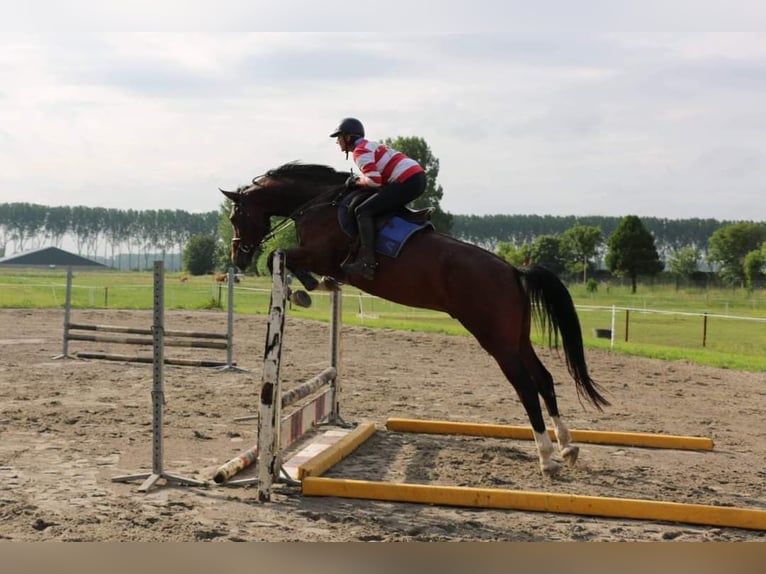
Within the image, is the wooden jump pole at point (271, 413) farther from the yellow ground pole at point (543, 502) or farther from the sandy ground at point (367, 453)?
the yellow ground pole at point (543, 502)

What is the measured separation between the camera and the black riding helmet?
5500 mm

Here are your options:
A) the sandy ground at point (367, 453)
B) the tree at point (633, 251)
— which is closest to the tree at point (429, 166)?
the tree at point (633, 251)

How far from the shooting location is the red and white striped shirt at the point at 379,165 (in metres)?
5.39

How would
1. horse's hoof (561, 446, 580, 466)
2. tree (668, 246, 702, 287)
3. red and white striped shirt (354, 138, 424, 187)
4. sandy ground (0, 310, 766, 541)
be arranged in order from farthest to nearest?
tree (668, 246, 702, 287) < horse's hoof (561, 446, 580, 466) < red and white striped shirt (354, 138, 424, 187) < sandy ground (0, 310, 766, 541)

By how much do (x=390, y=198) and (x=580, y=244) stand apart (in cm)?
6268

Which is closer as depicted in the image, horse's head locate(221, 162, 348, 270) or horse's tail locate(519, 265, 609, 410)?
horse's tail locate(519, 265, 609, 410)

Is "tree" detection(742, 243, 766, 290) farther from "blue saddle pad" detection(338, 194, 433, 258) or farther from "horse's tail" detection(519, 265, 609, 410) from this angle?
"blue saddle pad" detection(338, 194, 433, 258)

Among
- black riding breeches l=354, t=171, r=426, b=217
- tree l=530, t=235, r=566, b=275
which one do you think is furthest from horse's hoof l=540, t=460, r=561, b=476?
tree l=530, t=235, r=566, b=275

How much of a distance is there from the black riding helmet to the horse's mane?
478 mm

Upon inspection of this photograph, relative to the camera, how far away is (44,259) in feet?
299

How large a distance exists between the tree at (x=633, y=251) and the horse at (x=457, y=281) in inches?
2104

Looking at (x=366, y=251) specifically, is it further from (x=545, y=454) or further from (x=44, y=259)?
(x=44, y=259)

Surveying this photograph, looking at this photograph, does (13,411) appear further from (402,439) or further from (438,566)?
(438,566)

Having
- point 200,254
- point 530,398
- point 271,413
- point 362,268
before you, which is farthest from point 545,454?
point 200,254
